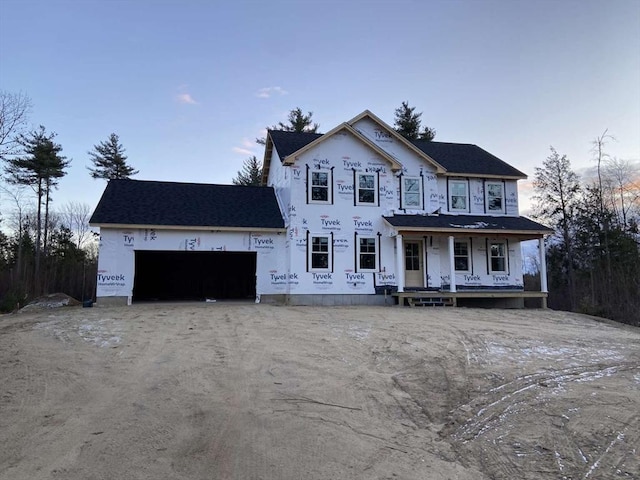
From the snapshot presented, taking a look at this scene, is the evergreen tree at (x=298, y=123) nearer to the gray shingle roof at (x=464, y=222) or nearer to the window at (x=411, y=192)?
the window at (x=411, y=192)

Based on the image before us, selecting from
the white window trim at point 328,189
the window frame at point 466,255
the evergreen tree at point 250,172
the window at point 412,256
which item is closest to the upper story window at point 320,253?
the white window trim at point 328,189

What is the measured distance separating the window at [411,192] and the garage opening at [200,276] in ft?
26.9

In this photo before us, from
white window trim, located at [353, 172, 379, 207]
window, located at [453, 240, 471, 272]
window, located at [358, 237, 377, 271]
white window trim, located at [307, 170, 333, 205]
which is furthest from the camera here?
window, located at [453, 240, 471, 272]

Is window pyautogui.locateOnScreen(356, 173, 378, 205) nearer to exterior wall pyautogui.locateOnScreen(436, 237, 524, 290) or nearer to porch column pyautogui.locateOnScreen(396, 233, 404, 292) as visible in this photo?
porch column pyautogui.locateOnScreen(396, 233, 404, 292)

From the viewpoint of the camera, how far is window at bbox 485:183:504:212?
2056 cm

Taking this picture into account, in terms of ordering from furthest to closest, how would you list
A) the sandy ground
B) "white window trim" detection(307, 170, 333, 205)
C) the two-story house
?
1. "white window trim" detection(307, 170, 333, 205)
2. the two-story house
3. the sandy ground

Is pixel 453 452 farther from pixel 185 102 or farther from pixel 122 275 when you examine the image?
pixel 185 102

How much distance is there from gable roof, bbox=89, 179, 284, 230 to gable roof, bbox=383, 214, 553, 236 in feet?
17.2

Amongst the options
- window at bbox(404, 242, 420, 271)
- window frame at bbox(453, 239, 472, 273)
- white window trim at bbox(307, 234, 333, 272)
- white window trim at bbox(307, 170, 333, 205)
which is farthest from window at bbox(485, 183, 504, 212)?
white window trim at bbox(307, 234, 333, 272)

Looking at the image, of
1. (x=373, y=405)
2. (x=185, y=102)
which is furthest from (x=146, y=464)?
(x=185, y=102)

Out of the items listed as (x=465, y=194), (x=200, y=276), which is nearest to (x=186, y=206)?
(x=200, y=276)

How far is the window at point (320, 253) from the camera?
698 inches

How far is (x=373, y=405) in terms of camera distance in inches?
223

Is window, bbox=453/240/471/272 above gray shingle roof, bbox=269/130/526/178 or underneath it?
underneath
